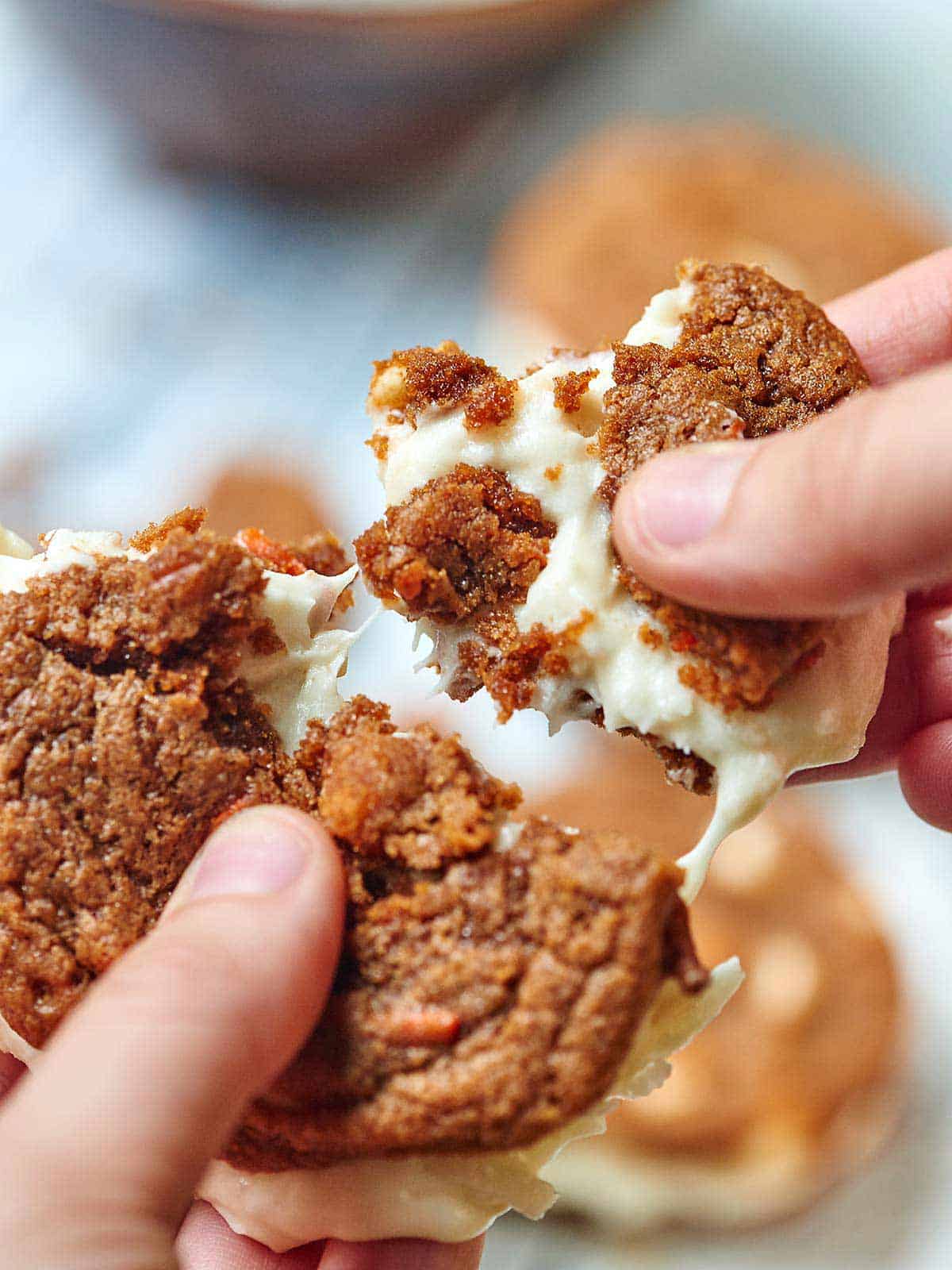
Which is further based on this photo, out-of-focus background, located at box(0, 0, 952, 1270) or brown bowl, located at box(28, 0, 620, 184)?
brown bowl, located at box(28, 0, 620, 184)

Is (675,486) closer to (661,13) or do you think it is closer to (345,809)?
(345,809)

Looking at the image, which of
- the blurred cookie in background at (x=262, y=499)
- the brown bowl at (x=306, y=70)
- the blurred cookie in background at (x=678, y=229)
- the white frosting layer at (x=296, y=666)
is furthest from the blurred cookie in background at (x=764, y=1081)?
the brown bowl at (x=306, y=70)

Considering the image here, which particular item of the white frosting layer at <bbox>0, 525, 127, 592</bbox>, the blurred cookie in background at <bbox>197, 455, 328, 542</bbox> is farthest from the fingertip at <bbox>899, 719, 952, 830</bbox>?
the blurred cookie in background at <bbox>197, 455, 328, 542</bbox>

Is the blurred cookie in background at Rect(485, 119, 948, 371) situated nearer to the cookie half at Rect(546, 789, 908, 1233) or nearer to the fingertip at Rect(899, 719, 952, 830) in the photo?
the fingertip at Rect(899, 719, 952, 830)

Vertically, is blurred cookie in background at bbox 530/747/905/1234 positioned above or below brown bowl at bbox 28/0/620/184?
below

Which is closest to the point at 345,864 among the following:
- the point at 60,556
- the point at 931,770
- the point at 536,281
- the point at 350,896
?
the point at 350,896

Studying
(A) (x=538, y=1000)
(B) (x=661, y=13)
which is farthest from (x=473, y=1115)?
(B) (x=661, y=13)

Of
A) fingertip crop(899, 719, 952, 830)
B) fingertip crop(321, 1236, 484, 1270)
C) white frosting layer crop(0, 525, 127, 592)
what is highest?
white frosting layer crop(0, 525, 127, 592)

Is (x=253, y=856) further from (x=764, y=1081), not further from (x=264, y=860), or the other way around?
(x=764, y=1081)
